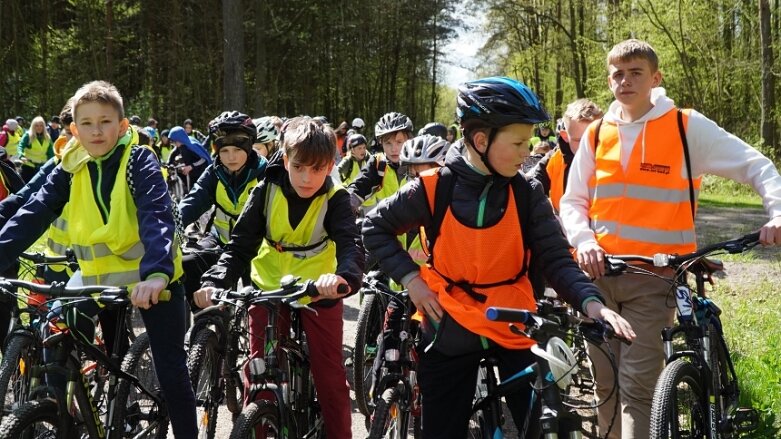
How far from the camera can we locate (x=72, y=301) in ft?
11.8

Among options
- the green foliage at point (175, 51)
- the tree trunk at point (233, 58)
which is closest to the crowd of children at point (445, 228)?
the tree trunk at point (233, 58)

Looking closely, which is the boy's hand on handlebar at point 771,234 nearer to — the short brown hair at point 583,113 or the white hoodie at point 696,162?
the white hoodie at point 696,162

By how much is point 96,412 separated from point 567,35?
36.2 meters

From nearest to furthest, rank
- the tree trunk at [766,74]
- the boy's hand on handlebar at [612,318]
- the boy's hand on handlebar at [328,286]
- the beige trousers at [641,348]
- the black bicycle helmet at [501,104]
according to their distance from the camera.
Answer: the boy's hand on handlebar at [612,318] → the black bicycle helmet at [501,104] → the boy's hand on handlebar at [328,286] → the beige trousers at [641,348] → the tree trunk at [766,74]

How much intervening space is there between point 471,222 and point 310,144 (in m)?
1.07

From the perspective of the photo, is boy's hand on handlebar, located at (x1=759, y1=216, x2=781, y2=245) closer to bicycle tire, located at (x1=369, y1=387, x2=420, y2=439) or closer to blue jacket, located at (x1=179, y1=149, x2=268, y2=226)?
bicycle tire, located at (x1=369, y1=387, x2=420, y2=439)

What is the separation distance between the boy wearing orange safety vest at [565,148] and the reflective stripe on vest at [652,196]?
4.62 ft

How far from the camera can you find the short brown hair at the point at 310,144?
12.6ft

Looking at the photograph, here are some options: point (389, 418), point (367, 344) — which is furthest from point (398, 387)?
point (367, 344)

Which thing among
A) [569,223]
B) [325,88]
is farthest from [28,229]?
[325,88]

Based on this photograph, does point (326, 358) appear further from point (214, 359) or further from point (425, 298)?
point (425, 298)

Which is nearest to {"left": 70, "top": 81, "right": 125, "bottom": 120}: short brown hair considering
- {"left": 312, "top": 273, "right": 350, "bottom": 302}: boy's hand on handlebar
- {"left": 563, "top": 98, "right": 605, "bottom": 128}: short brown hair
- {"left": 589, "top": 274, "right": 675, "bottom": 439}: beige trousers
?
{"left": 312, "top": 273, "right": 350, "bottom": 302}: boy's hand on handlebar

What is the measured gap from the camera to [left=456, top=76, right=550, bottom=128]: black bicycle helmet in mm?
3021

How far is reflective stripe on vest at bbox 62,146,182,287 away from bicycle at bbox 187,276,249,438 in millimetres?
591
